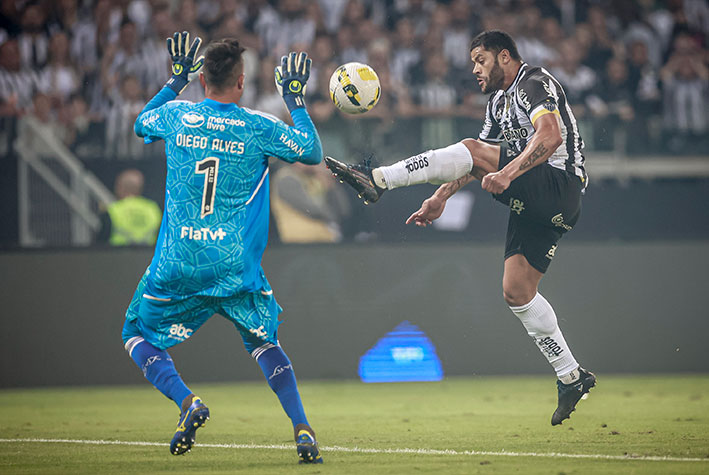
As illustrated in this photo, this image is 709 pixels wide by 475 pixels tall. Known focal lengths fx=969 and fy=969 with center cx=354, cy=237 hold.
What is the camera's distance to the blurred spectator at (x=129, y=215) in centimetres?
1029

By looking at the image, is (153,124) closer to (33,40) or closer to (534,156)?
(534,156)

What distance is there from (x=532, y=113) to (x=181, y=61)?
2.24 metres

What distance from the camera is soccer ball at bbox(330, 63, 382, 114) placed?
657 cm

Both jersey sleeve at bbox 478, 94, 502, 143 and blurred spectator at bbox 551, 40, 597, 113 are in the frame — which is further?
blurred spectator at bbox 551, 40, 597, 113

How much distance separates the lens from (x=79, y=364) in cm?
1021

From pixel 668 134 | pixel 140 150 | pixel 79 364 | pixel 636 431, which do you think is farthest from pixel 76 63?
pixel 636 431

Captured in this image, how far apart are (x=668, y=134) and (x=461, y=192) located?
104 inches

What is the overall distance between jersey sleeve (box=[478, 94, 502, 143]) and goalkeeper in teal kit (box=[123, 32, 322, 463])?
5.91 feet

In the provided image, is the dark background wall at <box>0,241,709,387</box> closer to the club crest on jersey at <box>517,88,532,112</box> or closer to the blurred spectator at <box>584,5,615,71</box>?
the blurred spectator at <box>584,5,615,71</box>

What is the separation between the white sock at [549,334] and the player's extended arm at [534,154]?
1194 millimetres

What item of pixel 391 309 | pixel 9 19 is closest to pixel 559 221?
pixel 391 309

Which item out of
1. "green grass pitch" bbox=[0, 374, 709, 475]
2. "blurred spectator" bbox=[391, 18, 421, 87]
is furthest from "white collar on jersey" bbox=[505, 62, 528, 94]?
"blurred spectator" bbox=[391, 18, 421, 87]

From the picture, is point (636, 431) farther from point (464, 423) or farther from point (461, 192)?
point (461, 192)

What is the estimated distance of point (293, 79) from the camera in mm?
5625
